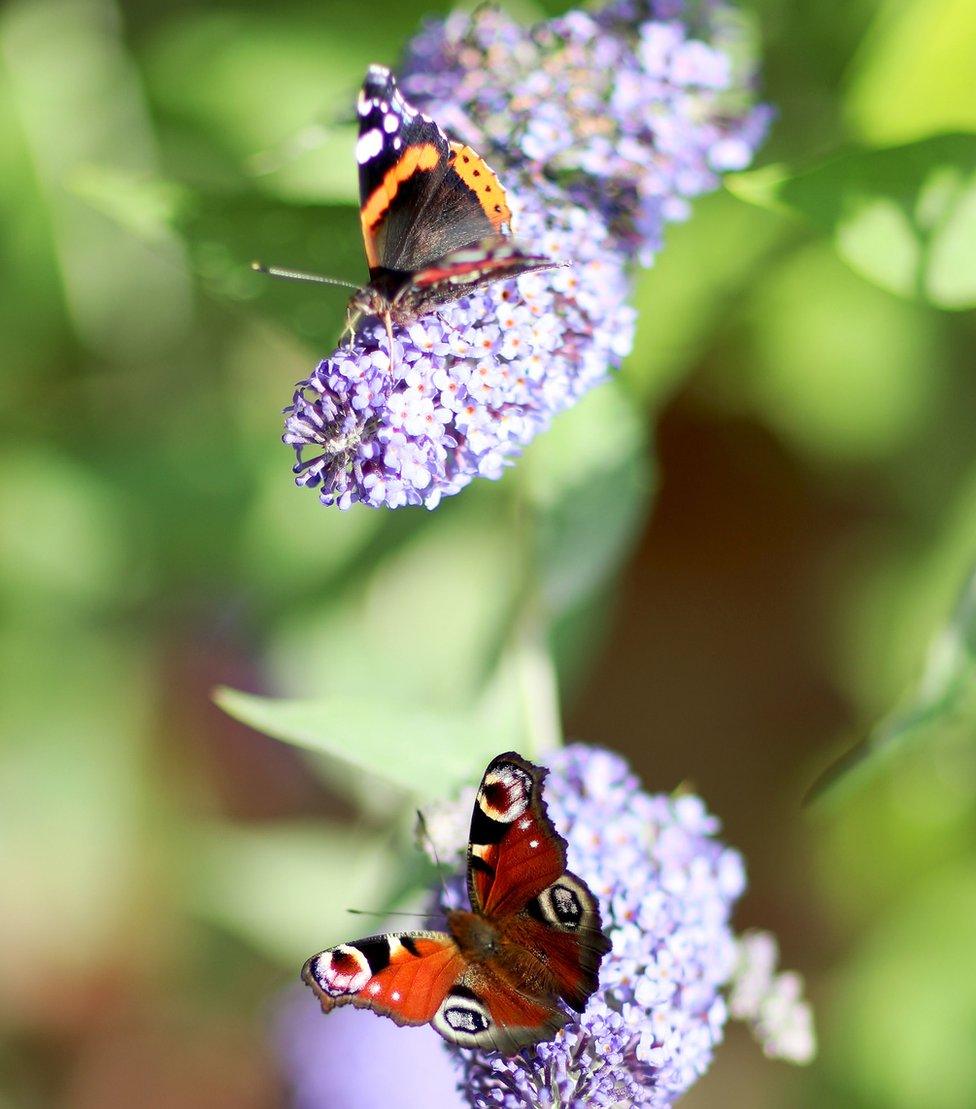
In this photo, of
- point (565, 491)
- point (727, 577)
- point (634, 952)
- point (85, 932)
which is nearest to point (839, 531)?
point (727, 577)

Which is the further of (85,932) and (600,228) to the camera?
(85,932)

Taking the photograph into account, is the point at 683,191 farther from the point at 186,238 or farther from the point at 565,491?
the point at 186,238

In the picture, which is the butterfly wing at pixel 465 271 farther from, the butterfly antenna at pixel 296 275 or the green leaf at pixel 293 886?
the green leaf at pixel 293 886

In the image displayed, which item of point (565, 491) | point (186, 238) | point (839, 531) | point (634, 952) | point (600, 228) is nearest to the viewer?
point (634, 952)

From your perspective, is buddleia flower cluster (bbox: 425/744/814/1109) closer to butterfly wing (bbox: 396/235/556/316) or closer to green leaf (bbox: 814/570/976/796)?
green leaf (bbox: 814/570/976/796)

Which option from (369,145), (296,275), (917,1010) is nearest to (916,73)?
(369,145)

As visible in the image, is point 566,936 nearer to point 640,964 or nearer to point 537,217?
point 640,964
